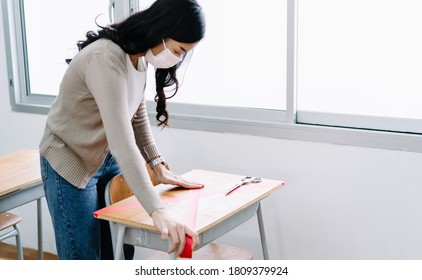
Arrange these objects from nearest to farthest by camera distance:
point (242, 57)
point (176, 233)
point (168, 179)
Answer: point (176, 233), point (168, 179), point (242, 57)

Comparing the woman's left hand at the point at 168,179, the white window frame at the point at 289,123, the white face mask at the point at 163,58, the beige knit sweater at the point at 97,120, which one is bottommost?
the woman's left hand at the point at 168,179

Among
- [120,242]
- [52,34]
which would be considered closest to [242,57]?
[120,242]

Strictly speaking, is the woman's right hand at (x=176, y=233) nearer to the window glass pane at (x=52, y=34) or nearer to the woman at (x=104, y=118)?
the woman at (x=104, y=118)

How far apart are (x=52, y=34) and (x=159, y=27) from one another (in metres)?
1.82

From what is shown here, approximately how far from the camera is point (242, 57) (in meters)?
2.52

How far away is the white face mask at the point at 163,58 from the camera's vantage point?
1665 mm

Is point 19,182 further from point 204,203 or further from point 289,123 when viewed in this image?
point 289,123

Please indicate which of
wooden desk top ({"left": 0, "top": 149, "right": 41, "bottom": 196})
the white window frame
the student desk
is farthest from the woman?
the white window frame

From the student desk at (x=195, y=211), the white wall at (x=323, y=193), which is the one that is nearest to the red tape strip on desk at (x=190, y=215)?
the student desk at (x=195, y=211)

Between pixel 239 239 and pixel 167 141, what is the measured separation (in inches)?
23.2

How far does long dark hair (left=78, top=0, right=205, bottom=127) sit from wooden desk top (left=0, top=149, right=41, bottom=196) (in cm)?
86

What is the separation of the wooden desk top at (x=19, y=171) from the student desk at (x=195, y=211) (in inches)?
22.3

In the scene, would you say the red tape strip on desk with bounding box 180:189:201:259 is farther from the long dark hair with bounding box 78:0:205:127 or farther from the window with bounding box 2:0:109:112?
the window with bounding box 2:0:109:112
